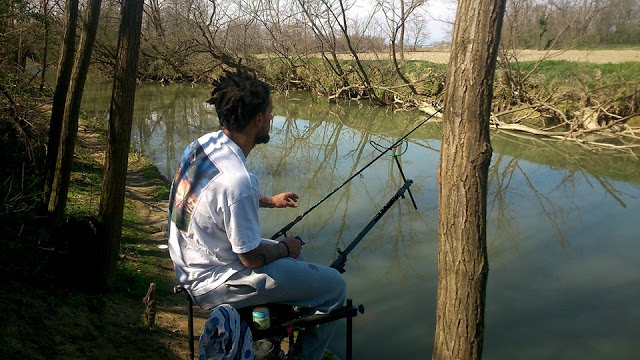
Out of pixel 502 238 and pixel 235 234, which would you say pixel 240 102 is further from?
pixel 502 238

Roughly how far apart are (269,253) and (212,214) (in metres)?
0.30

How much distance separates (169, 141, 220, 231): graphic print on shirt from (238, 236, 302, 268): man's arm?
301 mm

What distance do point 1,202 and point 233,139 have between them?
2.79 meters

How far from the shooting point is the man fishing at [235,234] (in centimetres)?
212

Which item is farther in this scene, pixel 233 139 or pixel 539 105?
pixel 539 105

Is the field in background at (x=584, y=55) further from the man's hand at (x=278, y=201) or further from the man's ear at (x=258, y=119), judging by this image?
the man's ear at (x=258, y=119)

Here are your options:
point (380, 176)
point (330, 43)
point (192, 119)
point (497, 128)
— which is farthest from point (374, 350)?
point (330, 43)

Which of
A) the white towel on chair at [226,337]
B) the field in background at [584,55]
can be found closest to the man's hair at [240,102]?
the white towel on chair at [226,337]

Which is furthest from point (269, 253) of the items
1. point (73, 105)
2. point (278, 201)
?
point (73, 105)

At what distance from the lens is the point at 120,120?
3.60m

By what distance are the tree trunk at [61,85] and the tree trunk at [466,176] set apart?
121 inches

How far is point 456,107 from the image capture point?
7.77 ft

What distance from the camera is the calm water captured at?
4.25 m

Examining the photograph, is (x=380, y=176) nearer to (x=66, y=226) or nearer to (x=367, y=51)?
(x=66, y=226)
